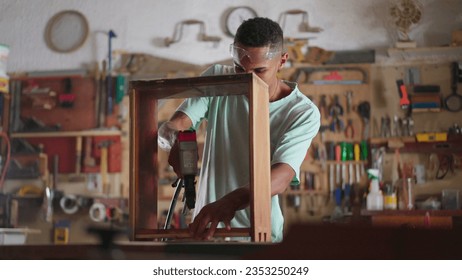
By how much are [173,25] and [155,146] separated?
7.75ft

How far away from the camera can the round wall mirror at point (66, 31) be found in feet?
12.2

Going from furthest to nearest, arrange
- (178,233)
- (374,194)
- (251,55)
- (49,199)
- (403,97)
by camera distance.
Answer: (49,199) → (403,97) → (374,194) → (251,55) → (178,233)

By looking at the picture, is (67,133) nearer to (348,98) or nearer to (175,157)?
(348,98)

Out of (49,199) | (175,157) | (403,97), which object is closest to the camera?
(175,157)

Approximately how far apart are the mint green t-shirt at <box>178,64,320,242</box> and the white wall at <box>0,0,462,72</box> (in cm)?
197

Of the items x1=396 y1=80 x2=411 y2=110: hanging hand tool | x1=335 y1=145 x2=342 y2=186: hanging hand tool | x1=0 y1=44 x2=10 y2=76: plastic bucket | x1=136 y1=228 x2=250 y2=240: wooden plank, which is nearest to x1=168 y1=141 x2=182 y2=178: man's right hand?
x1=136 y1=228 x2=250 y2=240: wooden plank

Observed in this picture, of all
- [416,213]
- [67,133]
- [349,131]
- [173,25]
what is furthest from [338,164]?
[67,133]

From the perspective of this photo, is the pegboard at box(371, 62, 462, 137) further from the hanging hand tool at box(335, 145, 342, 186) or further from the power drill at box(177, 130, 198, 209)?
the power drill at box(177, 130, 198, 209)

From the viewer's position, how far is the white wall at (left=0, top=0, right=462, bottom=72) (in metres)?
3.46

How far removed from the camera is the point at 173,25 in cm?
365

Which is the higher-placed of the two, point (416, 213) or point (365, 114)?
point (365, 114)

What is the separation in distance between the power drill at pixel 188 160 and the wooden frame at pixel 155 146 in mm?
62

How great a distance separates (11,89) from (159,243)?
278 centimetres
